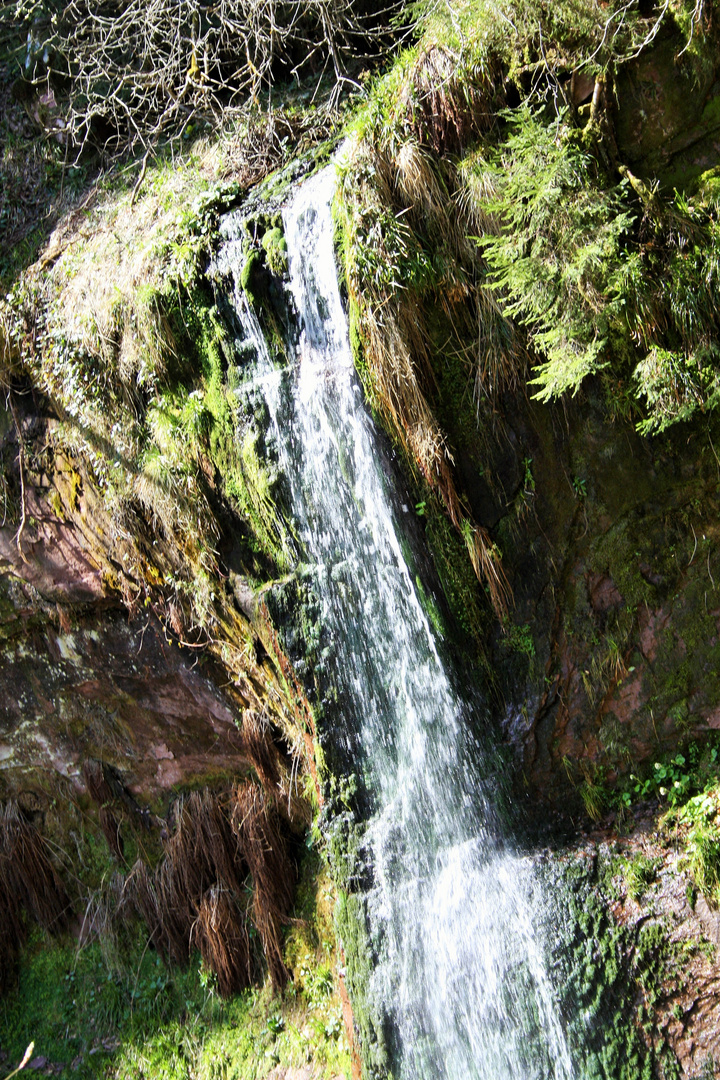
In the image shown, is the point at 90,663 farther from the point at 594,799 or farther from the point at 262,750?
the point at 594,799

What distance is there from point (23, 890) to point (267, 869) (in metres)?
2.33

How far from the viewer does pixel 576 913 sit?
3.62 m

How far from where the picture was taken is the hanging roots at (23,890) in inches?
226

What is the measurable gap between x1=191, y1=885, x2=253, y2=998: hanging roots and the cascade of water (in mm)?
1426

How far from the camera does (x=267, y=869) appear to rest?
476 centimetres

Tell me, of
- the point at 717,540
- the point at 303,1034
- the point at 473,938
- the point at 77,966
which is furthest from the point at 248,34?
the point at 77,966

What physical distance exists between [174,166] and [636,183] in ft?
10.4

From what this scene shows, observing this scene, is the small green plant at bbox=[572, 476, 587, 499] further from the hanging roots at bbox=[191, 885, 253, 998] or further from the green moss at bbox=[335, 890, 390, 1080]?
the hanging roots at bbox=[191, 885, 253, 998]

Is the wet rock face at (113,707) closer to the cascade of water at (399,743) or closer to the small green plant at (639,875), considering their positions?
the cascade of water at (399,743)

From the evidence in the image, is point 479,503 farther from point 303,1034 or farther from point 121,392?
point 303,1034

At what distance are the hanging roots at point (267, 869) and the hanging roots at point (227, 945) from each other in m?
0.19

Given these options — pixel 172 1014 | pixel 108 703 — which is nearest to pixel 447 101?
pixel 108 703

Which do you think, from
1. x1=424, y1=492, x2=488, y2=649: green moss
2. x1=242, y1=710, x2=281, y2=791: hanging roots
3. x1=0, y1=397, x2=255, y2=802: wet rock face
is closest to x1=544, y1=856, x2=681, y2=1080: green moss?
x1=424, y1=492, x2=488, y2=649: green moss

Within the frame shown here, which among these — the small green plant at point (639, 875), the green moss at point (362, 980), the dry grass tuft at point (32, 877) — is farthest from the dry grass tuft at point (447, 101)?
the dry grass tuft at point (32, 877)
